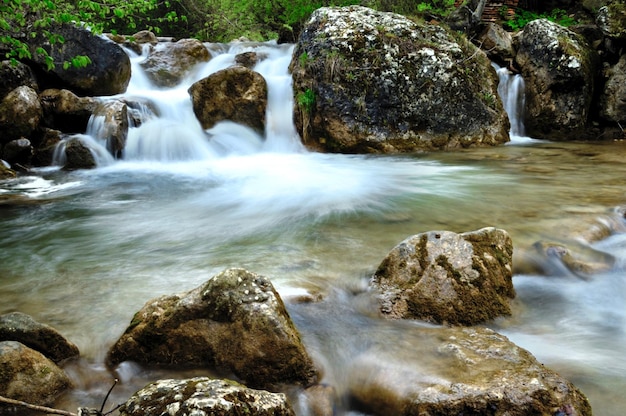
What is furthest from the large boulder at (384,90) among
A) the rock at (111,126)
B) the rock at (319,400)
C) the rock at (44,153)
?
the rock at (319,400)

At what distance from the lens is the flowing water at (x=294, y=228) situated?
126 inches

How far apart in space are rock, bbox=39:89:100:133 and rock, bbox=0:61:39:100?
2.25ft

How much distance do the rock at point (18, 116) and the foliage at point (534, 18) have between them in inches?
504

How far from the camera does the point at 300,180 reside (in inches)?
311

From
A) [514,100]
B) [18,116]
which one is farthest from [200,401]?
[514,100]

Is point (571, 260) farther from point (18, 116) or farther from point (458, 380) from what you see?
point (18, 116)

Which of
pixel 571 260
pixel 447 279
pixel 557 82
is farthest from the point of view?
pixel 557 82

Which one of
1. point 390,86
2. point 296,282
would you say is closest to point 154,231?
point 296,282

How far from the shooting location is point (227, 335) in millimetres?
2775

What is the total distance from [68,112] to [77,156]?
1258 millimetres

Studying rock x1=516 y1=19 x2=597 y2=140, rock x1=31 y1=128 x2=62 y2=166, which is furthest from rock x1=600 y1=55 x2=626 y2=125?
rock x1=31 y1=128 x2=62 y2=166

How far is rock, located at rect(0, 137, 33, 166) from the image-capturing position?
8766 mm

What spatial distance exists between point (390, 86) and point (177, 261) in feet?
22.2

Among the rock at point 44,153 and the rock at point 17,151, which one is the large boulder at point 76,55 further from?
the rock at point 17,151
